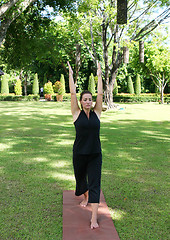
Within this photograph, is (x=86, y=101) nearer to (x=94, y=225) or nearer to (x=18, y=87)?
(x=94, y=225)

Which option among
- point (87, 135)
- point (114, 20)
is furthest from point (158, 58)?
point (87, 135)

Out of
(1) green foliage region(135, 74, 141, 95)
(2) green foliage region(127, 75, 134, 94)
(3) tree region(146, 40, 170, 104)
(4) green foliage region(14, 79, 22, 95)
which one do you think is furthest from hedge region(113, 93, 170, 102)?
(4) green foliage region(14, 79, 22, 95)

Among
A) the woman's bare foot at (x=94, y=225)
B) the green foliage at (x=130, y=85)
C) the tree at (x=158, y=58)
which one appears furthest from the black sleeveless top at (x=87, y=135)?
the green foliage at (x=130, y=85)

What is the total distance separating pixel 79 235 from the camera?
3.22 m

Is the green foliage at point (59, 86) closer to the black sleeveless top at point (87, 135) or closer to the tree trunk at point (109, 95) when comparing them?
the tree trunk at point (109, 95)

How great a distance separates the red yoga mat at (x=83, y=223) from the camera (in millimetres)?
3215

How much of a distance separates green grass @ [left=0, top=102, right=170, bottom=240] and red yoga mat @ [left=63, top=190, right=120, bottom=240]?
94 millimetres

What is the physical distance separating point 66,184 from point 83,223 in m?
1.58

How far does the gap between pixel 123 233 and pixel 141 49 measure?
10769 millimetres

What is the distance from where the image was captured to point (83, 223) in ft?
11.6

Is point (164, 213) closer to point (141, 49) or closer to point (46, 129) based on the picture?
point (46, 129)

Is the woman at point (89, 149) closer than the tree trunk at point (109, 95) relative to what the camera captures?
Yes

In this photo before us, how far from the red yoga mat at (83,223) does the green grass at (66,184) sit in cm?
9

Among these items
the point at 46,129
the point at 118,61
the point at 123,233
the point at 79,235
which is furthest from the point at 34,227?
the point at 118,61
